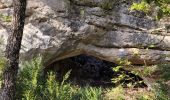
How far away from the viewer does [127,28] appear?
10281 millimetres

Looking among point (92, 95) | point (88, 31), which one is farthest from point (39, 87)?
point (88, 31)

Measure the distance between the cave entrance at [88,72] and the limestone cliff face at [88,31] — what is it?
151cm

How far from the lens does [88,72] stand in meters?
13.0

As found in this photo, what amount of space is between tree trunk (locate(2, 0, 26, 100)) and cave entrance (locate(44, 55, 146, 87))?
3919mm

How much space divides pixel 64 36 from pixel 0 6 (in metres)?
1.78

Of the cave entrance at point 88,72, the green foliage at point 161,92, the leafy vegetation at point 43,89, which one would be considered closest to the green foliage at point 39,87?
the leafy vegetation at point 43,89

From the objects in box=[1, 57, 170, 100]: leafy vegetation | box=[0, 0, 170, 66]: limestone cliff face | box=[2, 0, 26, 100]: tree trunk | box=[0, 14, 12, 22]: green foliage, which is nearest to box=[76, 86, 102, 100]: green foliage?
box=[1, 57, 170, 100]: leafy vegetation

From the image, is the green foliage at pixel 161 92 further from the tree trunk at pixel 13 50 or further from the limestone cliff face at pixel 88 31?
the tree trunk at pixel 13 50

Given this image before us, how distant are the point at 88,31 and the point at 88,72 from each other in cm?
339

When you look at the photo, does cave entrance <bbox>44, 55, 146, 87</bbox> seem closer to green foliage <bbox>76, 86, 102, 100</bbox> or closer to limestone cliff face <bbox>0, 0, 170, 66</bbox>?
limestone cliff face <bbox>0, 0, 170, 66</bbox>

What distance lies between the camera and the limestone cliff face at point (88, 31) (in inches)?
373

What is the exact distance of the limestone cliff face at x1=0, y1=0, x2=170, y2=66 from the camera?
948 cm

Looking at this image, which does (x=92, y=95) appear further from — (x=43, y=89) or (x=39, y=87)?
(x=39, y=87)

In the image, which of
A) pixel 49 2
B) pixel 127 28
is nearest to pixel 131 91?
pixel 127 28
